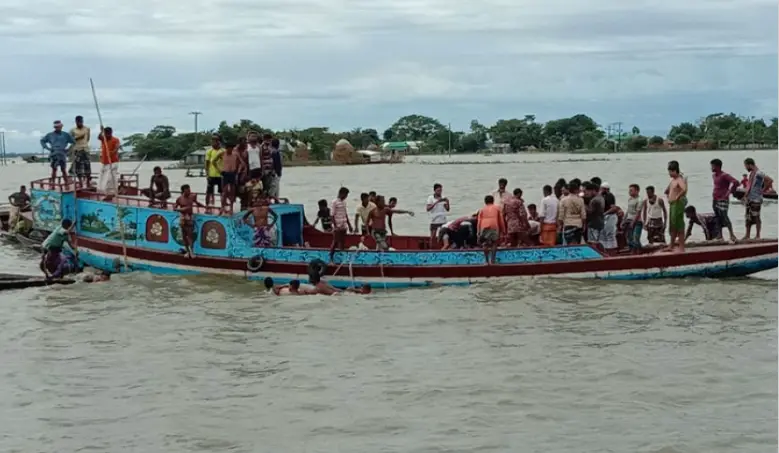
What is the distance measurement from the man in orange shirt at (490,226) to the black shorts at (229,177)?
14.7 feet

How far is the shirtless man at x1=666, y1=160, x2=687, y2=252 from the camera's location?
Result: 17.4 meters

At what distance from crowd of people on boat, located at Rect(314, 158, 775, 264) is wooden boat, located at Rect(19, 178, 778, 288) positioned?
32 centimetres

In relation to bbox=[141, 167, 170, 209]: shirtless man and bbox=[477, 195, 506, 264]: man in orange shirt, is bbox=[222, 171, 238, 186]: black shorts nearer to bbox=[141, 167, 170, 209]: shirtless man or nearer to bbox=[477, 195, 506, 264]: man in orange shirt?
bbox=[141, 167, 170, 209]: shirtless man

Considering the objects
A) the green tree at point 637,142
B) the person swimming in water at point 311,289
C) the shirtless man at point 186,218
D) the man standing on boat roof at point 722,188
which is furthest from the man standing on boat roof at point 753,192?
the green tree at point 637,142

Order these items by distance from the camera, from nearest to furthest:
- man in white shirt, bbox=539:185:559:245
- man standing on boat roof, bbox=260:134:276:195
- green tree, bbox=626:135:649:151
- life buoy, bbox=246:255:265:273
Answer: man in white shirt, bbox=539:185:559:245
life buoy, bbox=246:255:265:273
man standing on boat roof, bbox=260:134:276:195
green tree, bbox=626:135:649:151

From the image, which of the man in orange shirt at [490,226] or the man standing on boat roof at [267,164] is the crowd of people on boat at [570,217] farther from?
the man standing on boat roof at [267,164]

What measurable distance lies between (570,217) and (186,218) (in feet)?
22.4

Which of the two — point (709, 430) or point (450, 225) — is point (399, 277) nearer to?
point (450, 225)

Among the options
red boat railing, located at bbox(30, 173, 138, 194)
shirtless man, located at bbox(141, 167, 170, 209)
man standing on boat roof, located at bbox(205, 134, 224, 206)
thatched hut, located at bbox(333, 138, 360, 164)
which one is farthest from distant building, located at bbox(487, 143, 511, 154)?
man standing on boat roof, located at bbox(205, 134, 224, 206)

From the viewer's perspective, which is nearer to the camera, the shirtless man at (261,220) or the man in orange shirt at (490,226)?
the man in orange shirt at (490,226)

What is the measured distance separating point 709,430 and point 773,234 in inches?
772

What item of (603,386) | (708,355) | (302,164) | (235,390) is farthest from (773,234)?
(302,164)

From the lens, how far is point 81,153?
867 inches

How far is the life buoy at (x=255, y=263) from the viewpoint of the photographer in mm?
19281
